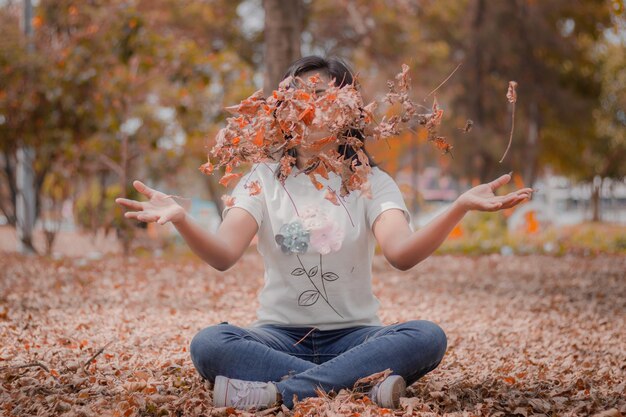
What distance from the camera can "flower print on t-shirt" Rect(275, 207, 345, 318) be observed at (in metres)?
2.92

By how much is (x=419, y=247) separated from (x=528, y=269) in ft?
18.7

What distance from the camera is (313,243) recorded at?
2.93 metres

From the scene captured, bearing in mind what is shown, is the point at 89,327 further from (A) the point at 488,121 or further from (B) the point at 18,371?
(A) the point at 488,121

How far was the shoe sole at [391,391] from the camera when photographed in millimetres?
2486

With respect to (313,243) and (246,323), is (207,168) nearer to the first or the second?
(313,243)

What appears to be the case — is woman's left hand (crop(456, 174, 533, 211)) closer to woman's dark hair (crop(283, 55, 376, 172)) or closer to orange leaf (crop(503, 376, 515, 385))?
woman's dark hair (crop(283, 55, 376, 172))

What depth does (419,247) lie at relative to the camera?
264 centimetres

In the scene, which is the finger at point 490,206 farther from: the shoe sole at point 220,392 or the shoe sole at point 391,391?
the shoe sole at point 220,392

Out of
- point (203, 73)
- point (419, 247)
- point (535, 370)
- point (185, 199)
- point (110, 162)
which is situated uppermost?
point (203, 73)

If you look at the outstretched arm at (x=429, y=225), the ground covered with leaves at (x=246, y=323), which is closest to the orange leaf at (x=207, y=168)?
the outstretched arm at (x=429, y=225)

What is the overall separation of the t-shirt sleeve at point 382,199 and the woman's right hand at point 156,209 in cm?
80

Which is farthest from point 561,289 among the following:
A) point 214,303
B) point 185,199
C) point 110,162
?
point 110,162

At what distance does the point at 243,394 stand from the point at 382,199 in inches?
37.2

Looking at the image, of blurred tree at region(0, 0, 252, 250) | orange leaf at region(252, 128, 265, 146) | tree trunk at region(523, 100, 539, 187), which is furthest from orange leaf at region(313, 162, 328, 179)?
tree trunk at region(523, 100, 539, 187)
